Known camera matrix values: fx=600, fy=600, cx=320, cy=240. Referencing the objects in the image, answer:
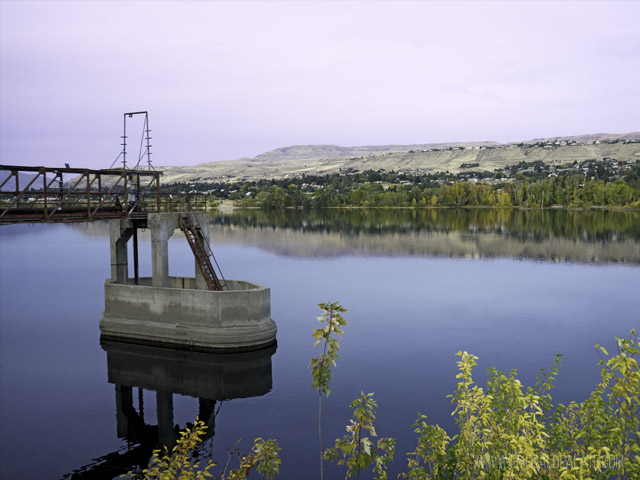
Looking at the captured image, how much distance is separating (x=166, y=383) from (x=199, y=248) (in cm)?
848

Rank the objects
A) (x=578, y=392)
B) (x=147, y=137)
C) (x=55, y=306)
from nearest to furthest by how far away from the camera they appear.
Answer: (x=578, y=392)
(x=147, y=137)
(x=55, y=306)

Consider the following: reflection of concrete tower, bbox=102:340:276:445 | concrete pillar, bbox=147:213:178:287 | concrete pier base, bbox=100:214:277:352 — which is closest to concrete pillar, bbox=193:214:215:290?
concrete pier base, bbox=100:214:277:352

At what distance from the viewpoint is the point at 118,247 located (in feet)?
109

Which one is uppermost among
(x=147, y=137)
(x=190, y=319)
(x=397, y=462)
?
(x=147, y=137)

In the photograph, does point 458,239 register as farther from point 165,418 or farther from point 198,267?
A: point 165,418

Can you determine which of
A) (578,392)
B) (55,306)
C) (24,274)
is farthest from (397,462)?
(24,274)

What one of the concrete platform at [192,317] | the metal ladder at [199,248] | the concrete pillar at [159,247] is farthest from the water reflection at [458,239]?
the concrete platform at [192,317]

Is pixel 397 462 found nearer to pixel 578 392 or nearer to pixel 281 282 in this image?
pixel 578 392

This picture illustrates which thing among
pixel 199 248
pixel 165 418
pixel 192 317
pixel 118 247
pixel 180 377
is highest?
pixel 118 247

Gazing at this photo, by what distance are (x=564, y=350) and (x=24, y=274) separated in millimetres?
54756

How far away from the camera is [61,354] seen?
106 feet

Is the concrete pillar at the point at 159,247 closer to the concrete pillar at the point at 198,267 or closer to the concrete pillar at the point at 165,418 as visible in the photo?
the concrete pillar at the point at 198,267

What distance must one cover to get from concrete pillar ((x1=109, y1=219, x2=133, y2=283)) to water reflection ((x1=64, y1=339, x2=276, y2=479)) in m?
3.66

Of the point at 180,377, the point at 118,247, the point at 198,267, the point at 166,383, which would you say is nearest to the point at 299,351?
the point at 180,377
